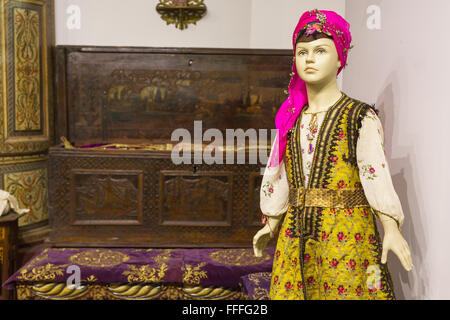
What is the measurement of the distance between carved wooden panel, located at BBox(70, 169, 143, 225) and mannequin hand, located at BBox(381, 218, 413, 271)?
2.04 metres

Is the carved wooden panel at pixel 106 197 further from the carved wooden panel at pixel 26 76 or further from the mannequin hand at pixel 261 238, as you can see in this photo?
the mannequin hand at pixel 261 238

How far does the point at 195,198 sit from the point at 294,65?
1.68 metres

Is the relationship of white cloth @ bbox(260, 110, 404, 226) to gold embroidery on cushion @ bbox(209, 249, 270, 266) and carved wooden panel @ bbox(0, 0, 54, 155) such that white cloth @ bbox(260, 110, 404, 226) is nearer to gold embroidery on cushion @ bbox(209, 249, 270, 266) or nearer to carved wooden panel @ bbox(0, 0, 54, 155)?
gold embroidery on cushion @ bbox(209, 249, 270, 266)

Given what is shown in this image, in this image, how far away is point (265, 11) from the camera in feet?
12.1

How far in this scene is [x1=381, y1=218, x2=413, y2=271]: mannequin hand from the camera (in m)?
1.60

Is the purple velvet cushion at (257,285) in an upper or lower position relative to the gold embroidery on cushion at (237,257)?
upper

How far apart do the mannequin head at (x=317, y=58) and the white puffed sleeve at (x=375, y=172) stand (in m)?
0.23

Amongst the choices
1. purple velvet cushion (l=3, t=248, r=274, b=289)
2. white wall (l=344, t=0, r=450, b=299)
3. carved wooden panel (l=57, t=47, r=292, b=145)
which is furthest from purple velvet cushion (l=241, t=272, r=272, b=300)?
carved wooden panel (l=57, t=47, r=292, b=145)

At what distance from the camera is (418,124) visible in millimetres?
2029

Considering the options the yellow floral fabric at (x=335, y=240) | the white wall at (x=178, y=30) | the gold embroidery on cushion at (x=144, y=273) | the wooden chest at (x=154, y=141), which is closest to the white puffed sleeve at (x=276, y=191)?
the yellow floral fabric at (x=335, y=240)

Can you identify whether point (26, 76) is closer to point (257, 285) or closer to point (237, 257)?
point (237, 257)

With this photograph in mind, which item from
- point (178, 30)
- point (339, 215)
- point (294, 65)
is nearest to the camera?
point (339, 215)

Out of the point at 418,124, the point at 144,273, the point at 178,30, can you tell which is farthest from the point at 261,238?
the point at 178,30

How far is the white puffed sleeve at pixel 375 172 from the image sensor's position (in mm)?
1663
